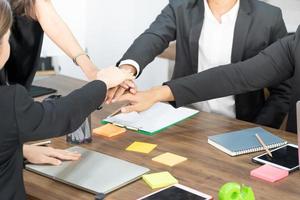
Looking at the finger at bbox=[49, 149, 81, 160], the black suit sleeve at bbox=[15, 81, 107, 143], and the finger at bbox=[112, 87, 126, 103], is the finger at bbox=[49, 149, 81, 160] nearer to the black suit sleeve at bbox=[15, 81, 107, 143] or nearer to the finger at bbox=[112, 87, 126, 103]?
the black suit sleeve at bbox=[15, 81, 107, 143]

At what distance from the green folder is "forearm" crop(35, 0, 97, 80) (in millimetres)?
208

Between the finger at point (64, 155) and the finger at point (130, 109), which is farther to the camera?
the finger at point (130, 109)

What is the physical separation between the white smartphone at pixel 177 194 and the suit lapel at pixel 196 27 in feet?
3.26

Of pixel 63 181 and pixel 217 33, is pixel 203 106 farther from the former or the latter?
pixel 63 181

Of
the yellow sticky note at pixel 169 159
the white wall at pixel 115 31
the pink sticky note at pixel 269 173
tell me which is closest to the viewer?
the pink sticky note at pixel 269 173

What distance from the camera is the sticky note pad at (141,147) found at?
1.62 meters

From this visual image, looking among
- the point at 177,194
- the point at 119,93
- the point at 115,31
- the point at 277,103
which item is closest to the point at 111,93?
the point at 119,93

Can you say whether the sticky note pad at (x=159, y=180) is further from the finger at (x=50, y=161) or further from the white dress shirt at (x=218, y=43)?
the white dress shirt at (x=218, y=43)

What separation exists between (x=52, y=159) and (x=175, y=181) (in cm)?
40

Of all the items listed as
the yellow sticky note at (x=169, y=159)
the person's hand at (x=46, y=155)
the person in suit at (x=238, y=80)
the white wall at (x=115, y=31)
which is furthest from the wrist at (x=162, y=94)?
the white wall at (x=115, y=31)

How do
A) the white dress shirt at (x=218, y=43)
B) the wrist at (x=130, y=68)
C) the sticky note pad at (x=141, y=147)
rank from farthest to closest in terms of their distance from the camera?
the white dress shirt at (x=218, y=43) < the wrist at (x=130, y=68) < the sticky note pad at (x=141, y=147)

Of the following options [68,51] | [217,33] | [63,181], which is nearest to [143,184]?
[63,181]

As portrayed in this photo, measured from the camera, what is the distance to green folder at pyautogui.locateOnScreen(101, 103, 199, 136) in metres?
1.80

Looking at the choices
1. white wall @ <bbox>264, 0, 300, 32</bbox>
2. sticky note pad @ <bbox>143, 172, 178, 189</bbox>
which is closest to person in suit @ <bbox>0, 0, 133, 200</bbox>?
sticky note pad @ <bbox>143, 172, 178, 189</bbox>
